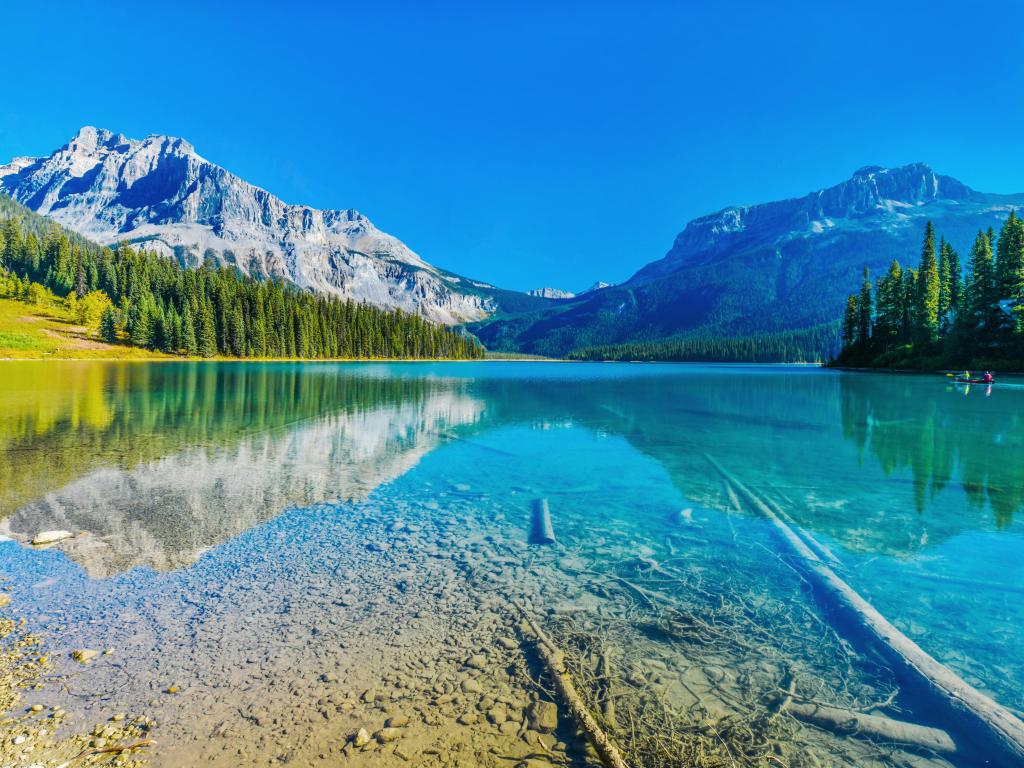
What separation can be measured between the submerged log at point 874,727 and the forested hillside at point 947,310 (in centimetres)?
8912

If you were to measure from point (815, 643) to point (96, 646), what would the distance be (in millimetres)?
9539

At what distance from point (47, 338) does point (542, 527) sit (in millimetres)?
130015

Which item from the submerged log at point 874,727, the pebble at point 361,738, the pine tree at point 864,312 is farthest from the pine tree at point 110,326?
the pine tree at point 864,312

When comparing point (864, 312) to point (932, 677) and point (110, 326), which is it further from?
point (110, 326)

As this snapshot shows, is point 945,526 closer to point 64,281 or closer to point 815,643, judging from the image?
point 815,643

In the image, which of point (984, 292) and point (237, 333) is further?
point (237, 333)

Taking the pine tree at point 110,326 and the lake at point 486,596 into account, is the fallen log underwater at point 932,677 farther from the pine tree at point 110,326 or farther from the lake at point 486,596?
the pine tree at point 110,326

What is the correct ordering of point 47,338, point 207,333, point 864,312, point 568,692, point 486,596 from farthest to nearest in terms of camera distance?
point 207,333 → point 47,338 → point 864,312 → point 486,596 → point 568,692

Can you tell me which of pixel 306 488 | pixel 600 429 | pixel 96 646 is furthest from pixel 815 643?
pixel 600 429

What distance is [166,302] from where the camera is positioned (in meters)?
136

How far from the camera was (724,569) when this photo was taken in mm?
9266

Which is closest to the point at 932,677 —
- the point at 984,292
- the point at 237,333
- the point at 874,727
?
the point at 874,727

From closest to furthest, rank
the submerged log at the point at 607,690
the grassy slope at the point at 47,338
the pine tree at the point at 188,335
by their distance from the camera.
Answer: the submerged log at the point at 607,690 < the grassy slope at the point at 47,338 < the pine tree at the point at 188,335

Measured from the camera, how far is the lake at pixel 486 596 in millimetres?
5121
